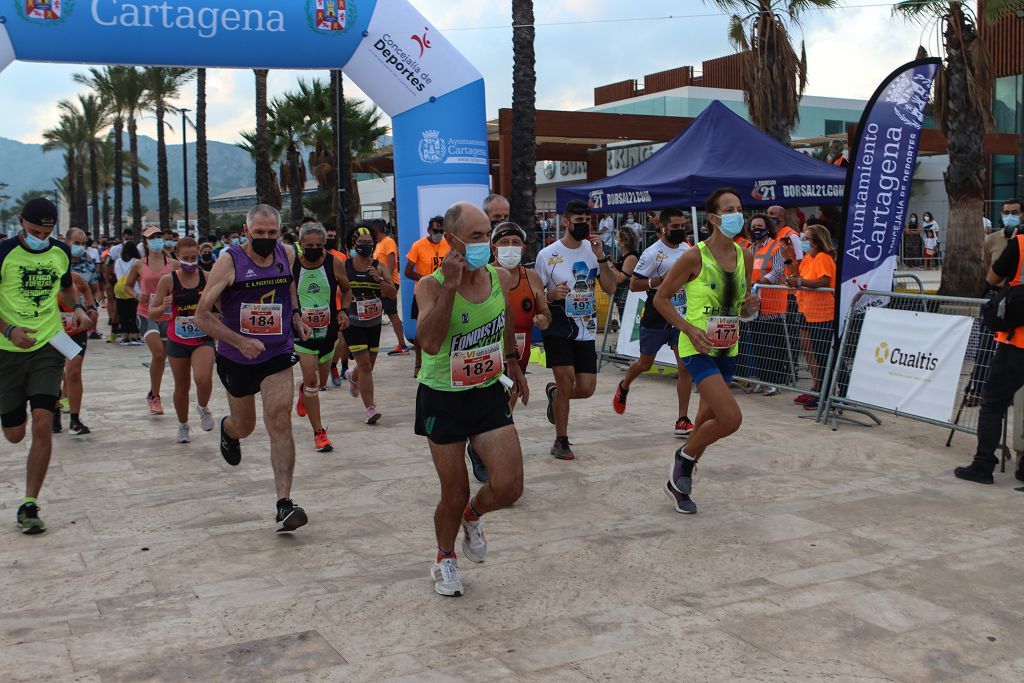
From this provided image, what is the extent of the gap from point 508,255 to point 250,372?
1.72 m

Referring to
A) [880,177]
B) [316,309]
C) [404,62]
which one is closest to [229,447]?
[316,309]

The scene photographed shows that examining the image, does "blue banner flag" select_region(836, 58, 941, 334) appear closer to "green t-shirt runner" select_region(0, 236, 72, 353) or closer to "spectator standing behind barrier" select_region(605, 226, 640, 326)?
"spectator standing behind barrier" select_region(605, 226, 640, 326)

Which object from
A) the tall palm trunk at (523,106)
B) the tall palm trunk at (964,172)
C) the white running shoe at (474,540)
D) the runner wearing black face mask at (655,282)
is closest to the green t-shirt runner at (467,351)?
the white running shoe at (474,540)

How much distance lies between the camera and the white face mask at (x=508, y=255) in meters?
5.96

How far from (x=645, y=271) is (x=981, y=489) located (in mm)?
3404

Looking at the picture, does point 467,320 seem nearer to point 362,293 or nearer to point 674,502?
point 674,502

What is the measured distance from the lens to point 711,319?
6.42 meters

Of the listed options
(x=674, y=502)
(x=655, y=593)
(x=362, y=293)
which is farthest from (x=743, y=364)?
(x=655, y=593)

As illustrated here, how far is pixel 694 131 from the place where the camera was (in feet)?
46.5

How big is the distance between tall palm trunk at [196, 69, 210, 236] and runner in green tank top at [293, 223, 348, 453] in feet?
89.9

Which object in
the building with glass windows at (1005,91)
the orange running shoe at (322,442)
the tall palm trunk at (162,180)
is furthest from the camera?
the tall palm trunk at (162,180)

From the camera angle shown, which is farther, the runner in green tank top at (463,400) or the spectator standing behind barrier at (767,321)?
the spectator standing behind barrier at (767,321)

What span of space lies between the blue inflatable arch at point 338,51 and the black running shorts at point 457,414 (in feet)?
31.5

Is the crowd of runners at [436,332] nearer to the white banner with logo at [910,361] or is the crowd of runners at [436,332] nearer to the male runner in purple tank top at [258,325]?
the male runner in purple tank top at [258,325]
